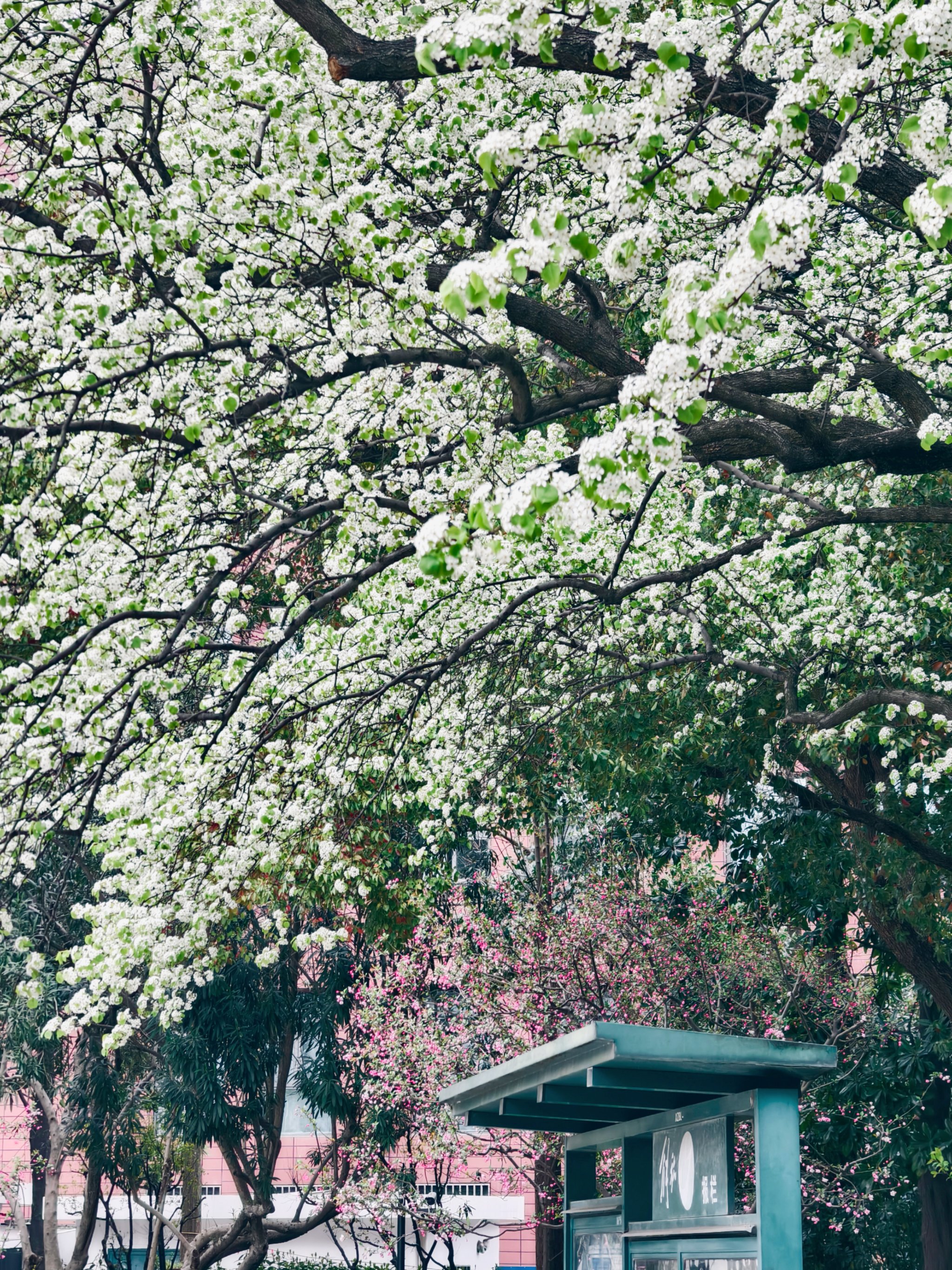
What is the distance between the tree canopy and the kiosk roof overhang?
1992 millimetres

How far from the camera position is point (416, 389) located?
809cm

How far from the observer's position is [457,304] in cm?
387

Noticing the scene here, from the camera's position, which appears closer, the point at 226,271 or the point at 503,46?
the point at 503,46

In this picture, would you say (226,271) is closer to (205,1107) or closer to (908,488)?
(908,488)

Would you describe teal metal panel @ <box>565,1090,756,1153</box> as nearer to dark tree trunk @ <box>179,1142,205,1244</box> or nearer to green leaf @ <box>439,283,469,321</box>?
green leaf @ <box>439,283,469,321</box>

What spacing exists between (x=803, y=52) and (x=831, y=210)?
13.9 ft

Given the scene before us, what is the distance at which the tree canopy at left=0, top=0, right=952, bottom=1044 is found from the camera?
5301 mm

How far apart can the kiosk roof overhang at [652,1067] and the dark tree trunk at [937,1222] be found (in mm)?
10839

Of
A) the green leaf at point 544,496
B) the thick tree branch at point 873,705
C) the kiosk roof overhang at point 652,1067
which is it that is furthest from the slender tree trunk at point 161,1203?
the green leaf at point 544,496

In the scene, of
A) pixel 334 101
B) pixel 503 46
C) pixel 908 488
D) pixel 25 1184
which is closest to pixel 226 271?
pixel 334 101

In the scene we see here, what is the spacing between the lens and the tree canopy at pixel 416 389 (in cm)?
530

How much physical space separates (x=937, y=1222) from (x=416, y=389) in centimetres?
1268

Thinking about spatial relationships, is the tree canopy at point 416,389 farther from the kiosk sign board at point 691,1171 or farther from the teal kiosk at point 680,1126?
the kiosk sign board at point 691,1171

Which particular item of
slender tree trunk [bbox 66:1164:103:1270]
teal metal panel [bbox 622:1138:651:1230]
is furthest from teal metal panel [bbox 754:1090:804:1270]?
slender tree trunk [bbox 66:1164:103:1270]
